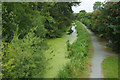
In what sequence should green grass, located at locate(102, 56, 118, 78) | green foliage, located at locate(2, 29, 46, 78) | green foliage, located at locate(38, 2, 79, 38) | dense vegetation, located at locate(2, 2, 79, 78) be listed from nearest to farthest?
green foliage, located at locate(2, 29, 46, 78)
dense vegetation, located at locate(2, 2, 79, 78)
green grass, located at locate(102, 56, 118, 78)
green foliage, located at locate(38, 2, 79, 38)

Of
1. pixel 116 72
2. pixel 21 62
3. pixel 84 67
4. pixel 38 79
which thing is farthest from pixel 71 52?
pixel 21 62

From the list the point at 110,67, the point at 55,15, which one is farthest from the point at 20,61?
the point at 55,15

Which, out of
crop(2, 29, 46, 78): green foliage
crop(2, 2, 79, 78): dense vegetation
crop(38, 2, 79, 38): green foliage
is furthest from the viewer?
crop(38, 2, 79, 38): green foliage

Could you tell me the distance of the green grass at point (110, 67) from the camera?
28.5 feet

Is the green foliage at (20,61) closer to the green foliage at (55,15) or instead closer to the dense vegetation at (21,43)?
the dense vegetation at (21,43)

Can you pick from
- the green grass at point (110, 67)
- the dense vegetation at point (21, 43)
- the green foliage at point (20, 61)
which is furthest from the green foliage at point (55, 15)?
the green foliage at point (20, 61)

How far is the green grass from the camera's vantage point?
8686 millimetres

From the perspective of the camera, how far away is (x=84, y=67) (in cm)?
970

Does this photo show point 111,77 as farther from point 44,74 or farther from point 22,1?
point 22,1

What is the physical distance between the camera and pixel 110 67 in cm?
991

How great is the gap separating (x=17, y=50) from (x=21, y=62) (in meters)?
0.88

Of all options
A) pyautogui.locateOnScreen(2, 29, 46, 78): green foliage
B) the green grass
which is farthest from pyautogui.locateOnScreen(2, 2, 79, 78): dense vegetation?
the green grass

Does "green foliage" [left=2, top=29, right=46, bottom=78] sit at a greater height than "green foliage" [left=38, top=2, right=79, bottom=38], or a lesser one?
lesser

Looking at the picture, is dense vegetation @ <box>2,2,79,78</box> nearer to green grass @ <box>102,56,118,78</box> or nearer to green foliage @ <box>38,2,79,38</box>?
green foliage @ <box>38,2,79,38</box>
